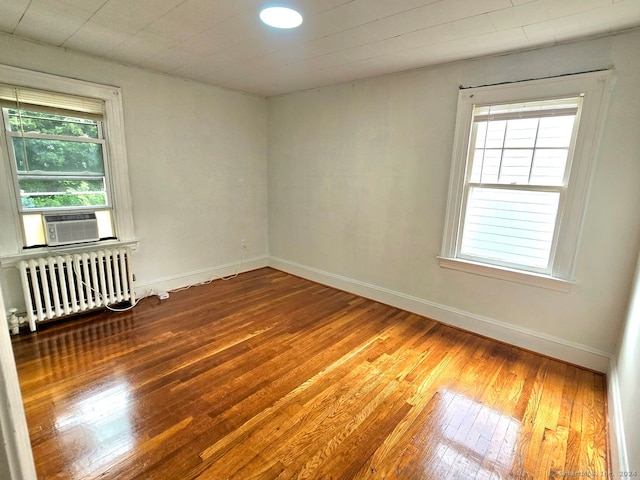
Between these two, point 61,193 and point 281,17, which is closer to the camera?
point 281,17

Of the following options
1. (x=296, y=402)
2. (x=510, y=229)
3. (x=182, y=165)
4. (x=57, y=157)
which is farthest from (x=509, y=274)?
(x=57, y=157)

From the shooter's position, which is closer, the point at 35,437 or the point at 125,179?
the point at 35,437

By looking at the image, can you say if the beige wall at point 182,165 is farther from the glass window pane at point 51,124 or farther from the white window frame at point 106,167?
the glass window pane at point 51,124

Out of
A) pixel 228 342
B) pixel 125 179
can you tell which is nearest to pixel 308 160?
pixel 125 179

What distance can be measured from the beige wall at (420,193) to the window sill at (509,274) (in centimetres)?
6

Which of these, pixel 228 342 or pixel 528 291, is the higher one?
pixel 528 291

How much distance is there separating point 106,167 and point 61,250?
92 centimetres

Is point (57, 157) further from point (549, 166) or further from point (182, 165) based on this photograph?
point (549, 166)

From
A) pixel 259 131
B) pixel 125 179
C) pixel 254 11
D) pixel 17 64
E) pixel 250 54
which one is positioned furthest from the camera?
pixel 259 131

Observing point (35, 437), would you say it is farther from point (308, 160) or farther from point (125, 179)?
point (308, 160)

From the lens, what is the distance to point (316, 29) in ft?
7.36

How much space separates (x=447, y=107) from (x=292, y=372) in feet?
8.95

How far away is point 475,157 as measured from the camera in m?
2.86

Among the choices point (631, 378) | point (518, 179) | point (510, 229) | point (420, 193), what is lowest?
point (631, 378)
